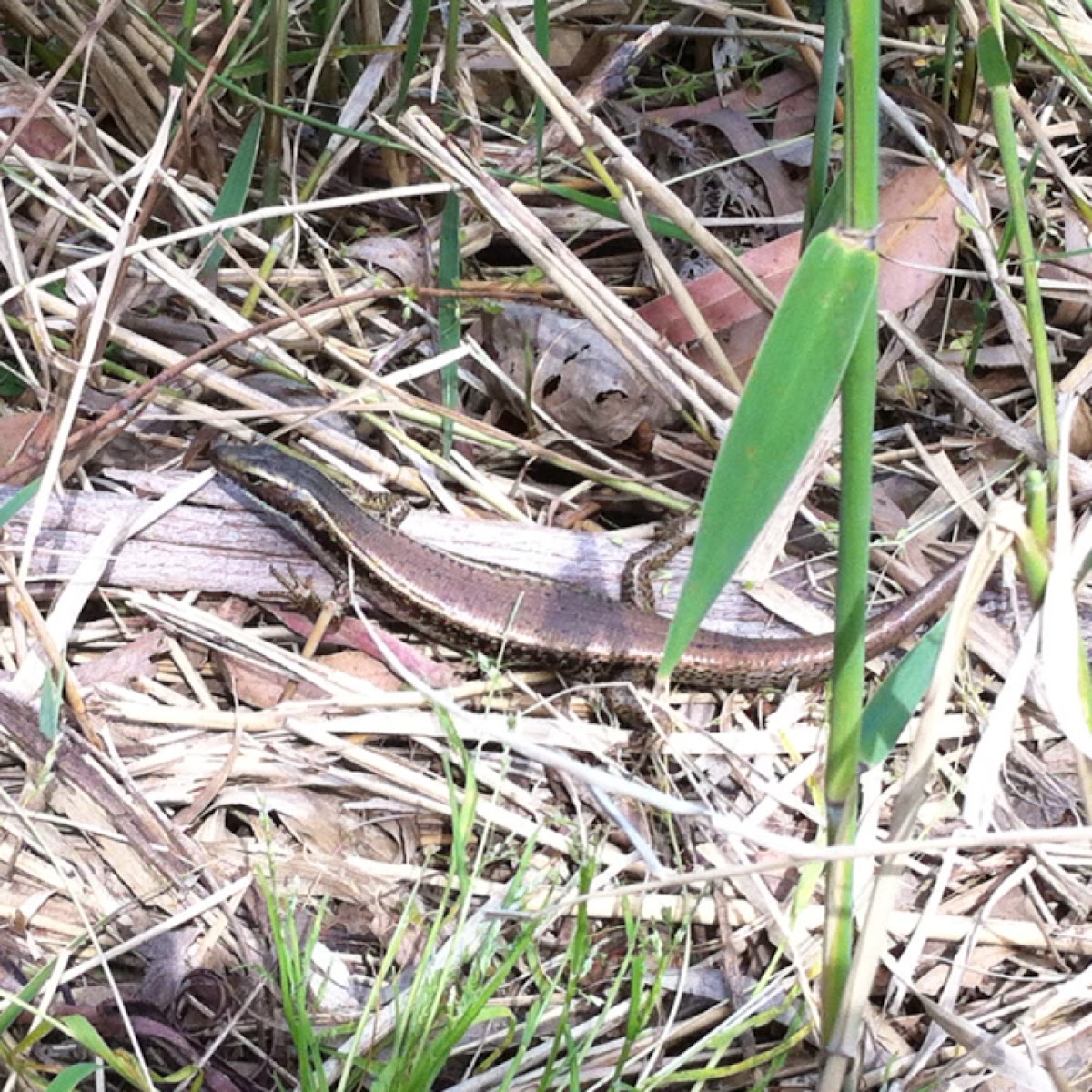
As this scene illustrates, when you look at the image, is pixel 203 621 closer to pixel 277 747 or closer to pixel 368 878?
pixel 277 747

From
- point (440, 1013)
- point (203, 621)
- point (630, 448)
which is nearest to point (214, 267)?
point (203, 621)

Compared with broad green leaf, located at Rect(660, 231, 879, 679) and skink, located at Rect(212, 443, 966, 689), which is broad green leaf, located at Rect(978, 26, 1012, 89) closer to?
broad green leaf, located at Rect(660, 231, 879, 679)

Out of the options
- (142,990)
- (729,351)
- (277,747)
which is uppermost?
(729,351)

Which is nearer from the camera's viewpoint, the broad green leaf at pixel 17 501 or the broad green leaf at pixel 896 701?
the broad green leaf at pixel 896 701

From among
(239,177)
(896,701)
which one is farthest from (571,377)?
(896,701)

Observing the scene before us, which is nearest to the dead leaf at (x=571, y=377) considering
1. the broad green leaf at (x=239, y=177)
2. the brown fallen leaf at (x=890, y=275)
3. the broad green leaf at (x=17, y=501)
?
the brown fallen leaf at (x=890, y=275)

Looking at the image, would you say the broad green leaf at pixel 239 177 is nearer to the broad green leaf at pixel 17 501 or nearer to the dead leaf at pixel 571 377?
the dead leaf at pixel 571 377

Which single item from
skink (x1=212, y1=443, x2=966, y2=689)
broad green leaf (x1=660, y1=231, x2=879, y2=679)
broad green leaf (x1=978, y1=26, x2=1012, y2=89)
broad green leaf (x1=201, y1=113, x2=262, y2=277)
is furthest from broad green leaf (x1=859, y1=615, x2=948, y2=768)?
broad green leaf (x1=201, y1=113, x2=262, y2=277)
